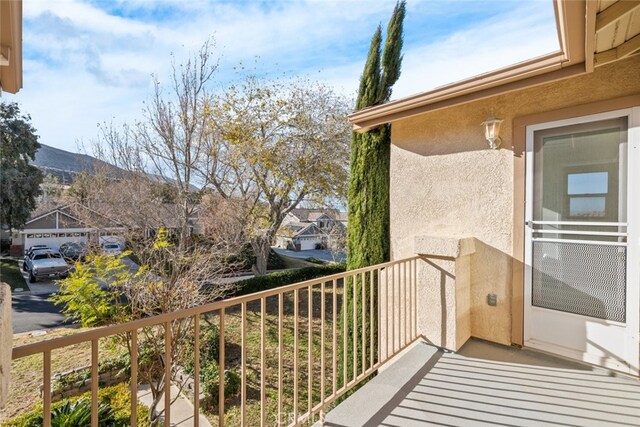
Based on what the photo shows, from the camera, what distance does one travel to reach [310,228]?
118ft

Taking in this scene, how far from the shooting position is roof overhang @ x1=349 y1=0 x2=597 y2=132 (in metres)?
1.99

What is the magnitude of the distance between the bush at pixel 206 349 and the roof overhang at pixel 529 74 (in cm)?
622

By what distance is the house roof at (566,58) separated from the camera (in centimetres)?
201

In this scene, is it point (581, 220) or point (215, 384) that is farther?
point (215, 384)

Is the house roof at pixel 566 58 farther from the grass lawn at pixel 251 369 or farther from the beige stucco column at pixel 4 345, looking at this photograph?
the grass lawn at pixel 251 369

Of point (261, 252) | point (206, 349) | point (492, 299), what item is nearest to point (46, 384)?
point (492, 299)

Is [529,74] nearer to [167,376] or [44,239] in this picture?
[167,376]

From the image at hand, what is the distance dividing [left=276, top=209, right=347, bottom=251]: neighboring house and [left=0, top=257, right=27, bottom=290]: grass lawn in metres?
12.5

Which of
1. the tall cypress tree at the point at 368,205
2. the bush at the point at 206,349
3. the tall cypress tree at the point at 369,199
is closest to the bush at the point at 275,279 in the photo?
the bush at the point at 206,349

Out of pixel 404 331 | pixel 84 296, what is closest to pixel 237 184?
pixel 84 296

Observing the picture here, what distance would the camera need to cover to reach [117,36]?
10016 millimetres

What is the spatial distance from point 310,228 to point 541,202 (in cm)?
3274

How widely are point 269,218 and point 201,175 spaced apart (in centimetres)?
373

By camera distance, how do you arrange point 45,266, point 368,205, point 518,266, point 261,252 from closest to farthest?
point 518,266, point 368,205, point 261,252, point 45,266
